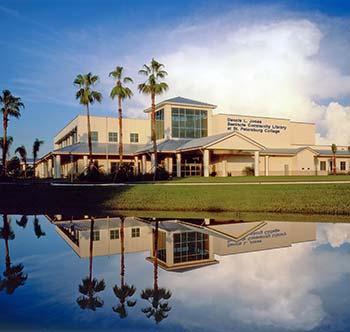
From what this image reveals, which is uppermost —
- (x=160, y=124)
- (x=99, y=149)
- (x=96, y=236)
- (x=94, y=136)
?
(x=160, y=124)

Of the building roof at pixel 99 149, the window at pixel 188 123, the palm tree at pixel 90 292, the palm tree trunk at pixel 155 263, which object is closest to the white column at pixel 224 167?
the window at pixel 188 123

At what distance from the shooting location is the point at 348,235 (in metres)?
12.3

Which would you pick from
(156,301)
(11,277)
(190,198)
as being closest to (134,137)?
(190,198)

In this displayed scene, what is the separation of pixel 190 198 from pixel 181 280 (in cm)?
1382

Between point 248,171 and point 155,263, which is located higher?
point 248,171

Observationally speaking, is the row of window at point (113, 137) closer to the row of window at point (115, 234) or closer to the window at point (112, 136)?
the window at point (112, 136)

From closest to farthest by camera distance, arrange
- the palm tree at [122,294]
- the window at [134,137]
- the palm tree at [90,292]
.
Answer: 1. the palm tree at [122,294]
2. the palm tree at [90,292]
3. the window at [134,137]

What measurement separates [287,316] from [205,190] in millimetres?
16754

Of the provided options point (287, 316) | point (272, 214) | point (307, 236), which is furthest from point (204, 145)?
point (287, 316)

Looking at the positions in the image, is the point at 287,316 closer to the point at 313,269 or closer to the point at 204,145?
the point at 313,269

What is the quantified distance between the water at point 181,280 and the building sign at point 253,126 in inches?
1308

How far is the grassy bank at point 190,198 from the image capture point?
18.8 meters

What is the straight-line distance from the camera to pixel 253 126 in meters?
47.5

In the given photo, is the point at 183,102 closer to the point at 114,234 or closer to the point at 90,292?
the point at 114,234
